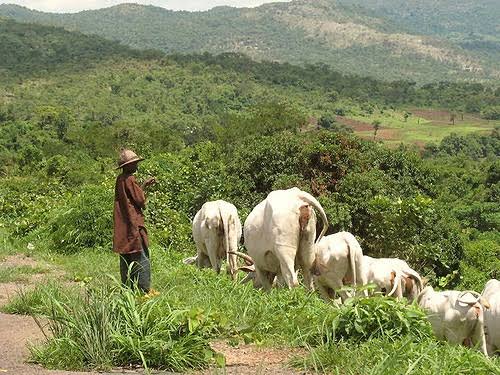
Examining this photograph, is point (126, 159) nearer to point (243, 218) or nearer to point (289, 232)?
point (289, 232)

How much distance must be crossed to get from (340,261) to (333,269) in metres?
0.16

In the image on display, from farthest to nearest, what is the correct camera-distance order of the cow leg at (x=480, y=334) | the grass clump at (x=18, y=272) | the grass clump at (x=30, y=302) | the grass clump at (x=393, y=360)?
the grass clump at (x=18, y=272)
the cow leg at (x=480, y=334)
the grass clump at (x=30, y=302)
the grass clump at (x=393, y=360)

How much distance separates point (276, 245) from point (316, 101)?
109 m

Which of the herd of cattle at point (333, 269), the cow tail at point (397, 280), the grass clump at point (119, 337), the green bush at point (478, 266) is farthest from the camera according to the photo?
the green bush at point (478, 266)

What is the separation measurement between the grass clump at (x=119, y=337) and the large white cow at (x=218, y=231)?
5.71 meters

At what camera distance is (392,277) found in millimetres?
10109

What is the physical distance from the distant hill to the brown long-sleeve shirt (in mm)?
110312

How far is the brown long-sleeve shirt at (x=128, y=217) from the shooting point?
27.7ft

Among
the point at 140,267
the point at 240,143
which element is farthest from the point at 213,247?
the point at 240,143

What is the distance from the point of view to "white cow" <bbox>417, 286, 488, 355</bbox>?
9047mm

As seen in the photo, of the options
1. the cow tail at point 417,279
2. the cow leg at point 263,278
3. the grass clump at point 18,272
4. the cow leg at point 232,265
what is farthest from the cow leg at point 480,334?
the grass clump at point 18,272

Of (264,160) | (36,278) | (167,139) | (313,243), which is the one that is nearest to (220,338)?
(313,243)

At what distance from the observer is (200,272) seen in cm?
1073

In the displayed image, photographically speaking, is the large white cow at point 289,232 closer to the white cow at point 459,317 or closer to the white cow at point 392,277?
the white cow at point 392,277
